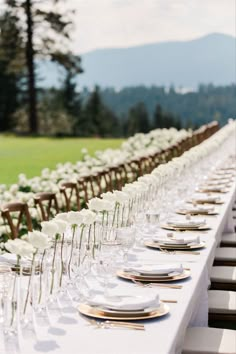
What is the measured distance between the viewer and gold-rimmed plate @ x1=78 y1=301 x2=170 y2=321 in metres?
2.66

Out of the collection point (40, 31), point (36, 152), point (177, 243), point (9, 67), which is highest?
point (40, 31)

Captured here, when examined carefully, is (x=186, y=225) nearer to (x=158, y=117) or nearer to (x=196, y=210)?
(x=196, y=210)

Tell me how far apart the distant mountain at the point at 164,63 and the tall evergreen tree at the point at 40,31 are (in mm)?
86364

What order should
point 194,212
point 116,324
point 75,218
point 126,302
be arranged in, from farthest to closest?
point 194,212, point 75,218, point 126,302, point 116,324

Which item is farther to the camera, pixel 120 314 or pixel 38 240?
pixel 120 314

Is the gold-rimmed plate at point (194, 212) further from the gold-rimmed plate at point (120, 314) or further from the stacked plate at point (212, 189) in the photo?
the gold-rimmed plate at point (120, 314)

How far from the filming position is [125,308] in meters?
2.69

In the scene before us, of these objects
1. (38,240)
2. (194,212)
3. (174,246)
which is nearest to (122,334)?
(38,240)

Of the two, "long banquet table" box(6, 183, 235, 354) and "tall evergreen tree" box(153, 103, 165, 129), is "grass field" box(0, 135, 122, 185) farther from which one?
"tall evergreen tree" box(153, 103, 165, 129)

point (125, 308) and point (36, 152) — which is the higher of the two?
point (125, 308)

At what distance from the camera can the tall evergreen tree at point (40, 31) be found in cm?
3472

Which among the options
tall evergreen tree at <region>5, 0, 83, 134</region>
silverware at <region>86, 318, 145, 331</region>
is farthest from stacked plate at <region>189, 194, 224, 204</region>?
tall evergreen tree at <region>5, 0, 83, 134</region>

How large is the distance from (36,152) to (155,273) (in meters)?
27.1

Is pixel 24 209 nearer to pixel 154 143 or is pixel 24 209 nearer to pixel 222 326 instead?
pixel 222 326
